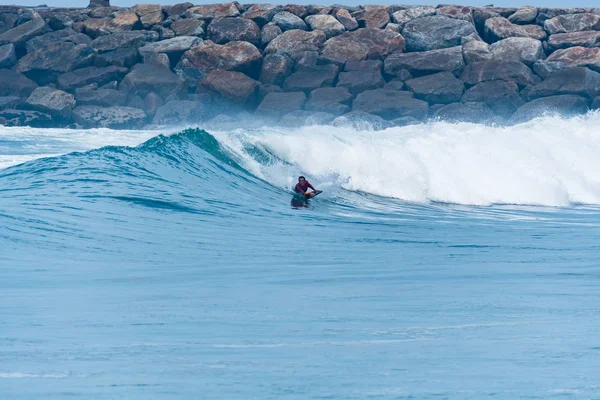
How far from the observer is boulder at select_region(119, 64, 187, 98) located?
29281 millimetres

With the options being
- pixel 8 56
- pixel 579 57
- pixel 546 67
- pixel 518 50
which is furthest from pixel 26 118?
pixel 579 57

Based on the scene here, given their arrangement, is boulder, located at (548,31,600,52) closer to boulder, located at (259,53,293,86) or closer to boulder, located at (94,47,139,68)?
boulder, located at (259,53,293,86)

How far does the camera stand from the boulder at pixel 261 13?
31922 mm

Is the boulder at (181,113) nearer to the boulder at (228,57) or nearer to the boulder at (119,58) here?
the boulder at (228,57)

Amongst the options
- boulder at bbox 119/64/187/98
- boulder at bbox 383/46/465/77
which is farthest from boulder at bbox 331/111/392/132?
boulder at bbox 119/64/187/98

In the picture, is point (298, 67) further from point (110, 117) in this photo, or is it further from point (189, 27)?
point (110, 117)

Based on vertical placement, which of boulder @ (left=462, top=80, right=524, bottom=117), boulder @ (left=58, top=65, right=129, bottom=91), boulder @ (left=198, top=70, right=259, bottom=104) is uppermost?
boulder @ (left=462, top=80, right=524, bottom=117)

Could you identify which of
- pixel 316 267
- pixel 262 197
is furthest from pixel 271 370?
pixel 262 197

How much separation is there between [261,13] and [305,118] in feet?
17.7

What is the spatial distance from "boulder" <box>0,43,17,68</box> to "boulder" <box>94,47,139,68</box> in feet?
8.21

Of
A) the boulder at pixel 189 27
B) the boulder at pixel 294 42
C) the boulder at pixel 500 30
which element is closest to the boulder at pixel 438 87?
the boulder at pixel 500 30

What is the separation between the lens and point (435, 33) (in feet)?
102

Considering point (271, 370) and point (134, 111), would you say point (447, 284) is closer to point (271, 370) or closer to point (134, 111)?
point (271, 370)

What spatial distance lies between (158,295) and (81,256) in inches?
78.4
